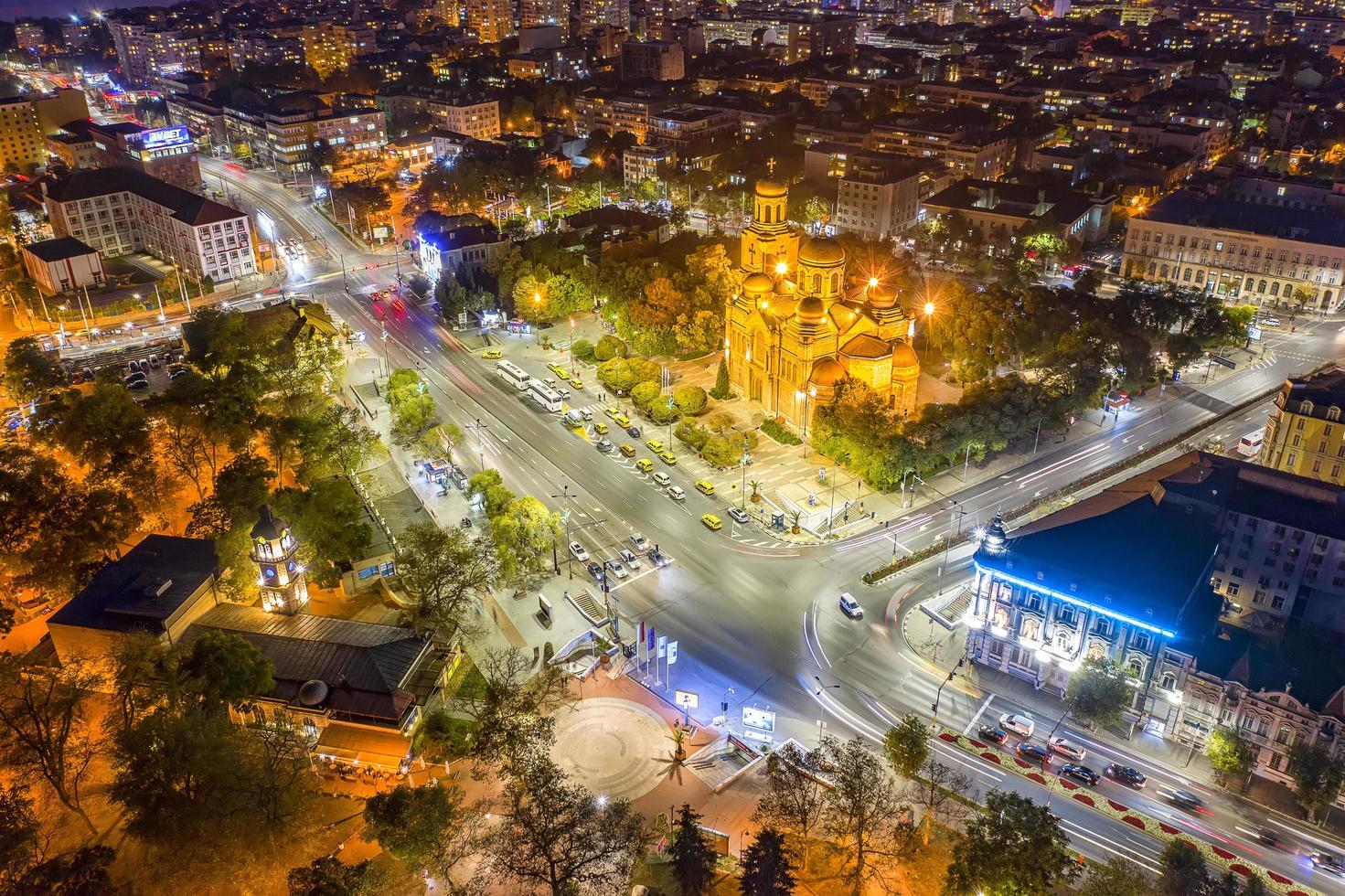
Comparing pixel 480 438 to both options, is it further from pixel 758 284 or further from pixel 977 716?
pixel 977 716

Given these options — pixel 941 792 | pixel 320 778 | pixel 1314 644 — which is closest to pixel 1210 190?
pixel 1314 644

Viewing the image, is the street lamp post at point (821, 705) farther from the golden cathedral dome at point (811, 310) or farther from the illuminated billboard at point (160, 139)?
the illuminated billboard at point (160, 139)

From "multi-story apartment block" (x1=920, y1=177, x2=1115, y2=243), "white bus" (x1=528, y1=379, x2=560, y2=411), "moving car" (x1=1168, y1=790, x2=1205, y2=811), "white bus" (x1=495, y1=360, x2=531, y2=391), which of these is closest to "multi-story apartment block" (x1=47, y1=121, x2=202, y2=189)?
"white bus" (x1=495, y1=360, x2=531, y2=391)

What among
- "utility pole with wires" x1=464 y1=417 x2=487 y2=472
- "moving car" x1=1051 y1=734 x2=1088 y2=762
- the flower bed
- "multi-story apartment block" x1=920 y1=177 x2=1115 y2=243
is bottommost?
the flower bed

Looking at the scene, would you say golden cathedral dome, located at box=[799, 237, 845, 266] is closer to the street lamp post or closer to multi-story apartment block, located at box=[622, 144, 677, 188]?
the street lamp post

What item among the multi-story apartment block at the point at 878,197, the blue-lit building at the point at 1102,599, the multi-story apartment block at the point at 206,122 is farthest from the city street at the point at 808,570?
the multi-story apartment block at the point at 206,122

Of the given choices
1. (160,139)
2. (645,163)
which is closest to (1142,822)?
(645,163)
